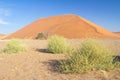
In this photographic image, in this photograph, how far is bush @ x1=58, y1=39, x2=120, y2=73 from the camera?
A: 9742mm

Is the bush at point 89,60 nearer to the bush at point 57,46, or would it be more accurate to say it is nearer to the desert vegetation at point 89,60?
the desert vegetation at point 89,60

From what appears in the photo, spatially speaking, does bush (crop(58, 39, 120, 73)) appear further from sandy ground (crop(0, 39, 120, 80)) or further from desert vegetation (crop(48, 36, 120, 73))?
sandy ground (crop(0, 39, 120, 80))

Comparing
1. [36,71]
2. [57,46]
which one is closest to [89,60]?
[36,71]

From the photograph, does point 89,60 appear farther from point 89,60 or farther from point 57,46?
point 57,46

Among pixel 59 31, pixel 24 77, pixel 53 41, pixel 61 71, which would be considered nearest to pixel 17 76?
pixel 24 77

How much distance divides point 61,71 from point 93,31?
41815 millimetres

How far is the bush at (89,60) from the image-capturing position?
32.0 ft

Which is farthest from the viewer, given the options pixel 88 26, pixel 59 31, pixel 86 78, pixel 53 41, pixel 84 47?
pixel 88 26

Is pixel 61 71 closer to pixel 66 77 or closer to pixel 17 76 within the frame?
pixel 66 77

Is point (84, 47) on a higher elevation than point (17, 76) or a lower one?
higher

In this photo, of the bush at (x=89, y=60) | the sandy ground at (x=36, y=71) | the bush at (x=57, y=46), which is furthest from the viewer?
the bush at (x=57, y=46)

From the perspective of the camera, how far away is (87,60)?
995 centimetres

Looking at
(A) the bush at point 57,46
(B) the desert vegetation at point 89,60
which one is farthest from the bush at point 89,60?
(A) the bush at point 57,46

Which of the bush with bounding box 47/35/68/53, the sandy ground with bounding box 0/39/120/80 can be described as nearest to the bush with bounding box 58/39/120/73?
the sandy ground with bounding box 0/39/120/80
